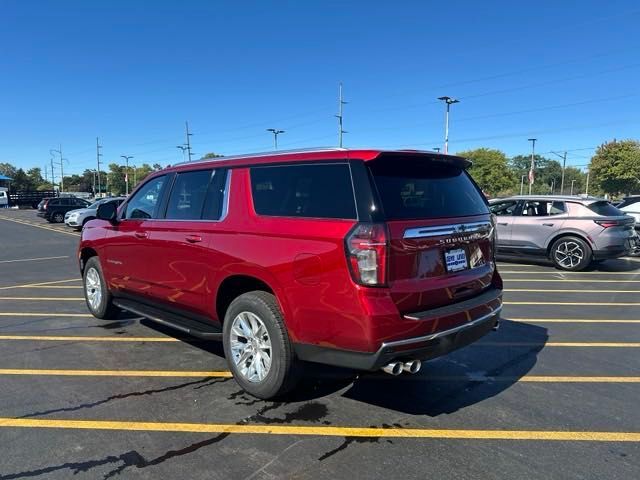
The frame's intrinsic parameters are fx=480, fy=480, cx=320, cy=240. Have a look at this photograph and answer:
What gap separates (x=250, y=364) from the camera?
12.8 feet

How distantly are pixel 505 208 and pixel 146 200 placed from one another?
916 centimetres

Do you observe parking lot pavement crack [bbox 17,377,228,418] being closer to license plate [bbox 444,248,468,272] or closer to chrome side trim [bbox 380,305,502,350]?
chrome side trim [bbox 380,305,502,350]

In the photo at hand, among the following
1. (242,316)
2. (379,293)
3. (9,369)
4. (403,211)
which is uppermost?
(403,211)

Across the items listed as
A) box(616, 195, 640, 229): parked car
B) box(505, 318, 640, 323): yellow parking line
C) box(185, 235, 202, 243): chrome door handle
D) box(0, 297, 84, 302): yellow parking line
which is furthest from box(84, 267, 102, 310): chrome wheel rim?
box(616, 195, 640, 229): parked car

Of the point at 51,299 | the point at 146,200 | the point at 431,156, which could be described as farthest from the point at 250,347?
the point at 51,299

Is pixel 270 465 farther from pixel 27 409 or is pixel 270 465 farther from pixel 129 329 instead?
pixel 129 329

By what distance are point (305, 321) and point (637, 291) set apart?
24.9 feet

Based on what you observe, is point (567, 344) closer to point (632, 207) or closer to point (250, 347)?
point (250, 347)

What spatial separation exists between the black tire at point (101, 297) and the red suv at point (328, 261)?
1.56 m

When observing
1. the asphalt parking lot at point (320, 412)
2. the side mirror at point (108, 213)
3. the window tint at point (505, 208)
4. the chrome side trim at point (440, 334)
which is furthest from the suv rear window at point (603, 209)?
the side mirror at point (108, 213)

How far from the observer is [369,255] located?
3.06 m

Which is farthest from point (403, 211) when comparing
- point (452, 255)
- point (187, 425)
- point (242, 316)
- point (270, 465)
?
point (187, 425)

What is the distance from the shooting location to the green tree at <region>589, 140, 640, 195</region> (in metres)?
65.3

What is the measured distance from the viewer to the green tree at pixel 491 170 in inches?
3647
